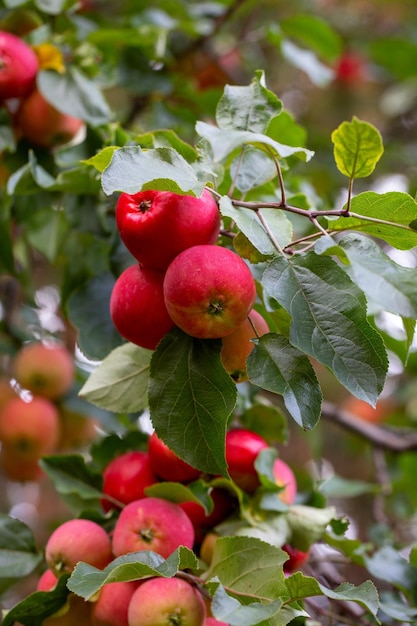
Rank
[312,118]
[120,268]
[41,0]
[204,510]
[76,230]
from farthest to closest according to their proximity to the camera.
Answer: [312,118] < [41,0] < [76,230] < [120,268] < [204,510]

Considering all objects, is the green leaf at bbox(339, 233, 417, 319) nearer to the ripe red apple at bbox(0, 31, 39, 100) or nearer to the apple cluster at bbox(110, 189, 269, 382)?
the apple cluster at bbox(110, 189, 269, 382)

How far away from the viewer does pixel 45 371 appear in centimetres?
135

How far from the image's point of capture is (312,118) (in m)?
2.29

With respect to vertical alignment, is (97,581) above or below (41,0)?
below

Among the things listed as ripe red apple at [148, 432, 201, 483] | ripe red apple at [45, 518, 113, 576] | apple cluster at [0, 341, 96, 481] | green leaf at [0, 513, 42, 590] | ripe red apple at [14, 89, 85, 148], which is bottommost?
apple cluster at [0, 341, 96, 481]

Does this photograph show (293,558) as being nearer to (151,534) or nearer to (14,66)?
(151,534)

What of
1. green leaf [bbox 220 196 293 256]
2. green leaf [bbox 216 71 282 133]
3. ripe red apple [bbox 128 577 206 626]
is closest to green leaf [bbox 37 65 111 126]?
green leaf [bbox 216 71 282 133]

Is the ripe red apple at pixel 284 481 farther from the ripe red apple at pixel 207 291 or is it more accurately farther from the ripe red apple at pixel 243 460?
the ripe red apple at pixel 207 291

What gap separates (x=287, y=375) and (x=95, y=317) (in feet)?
1.30

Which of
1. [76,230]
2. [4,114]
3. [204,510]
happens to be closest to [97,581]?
[204,510]

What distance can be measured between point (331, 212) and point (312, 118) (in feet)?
5.62

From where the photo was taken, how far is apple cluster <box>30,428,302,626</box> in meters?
0.65

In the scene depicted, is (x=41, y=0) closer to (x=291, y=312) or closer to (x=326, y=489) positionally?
(x=291, y=312)

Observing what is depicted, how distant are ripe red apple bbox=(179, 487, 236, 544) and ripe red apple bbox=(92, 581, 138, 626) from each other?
128 millimetres
